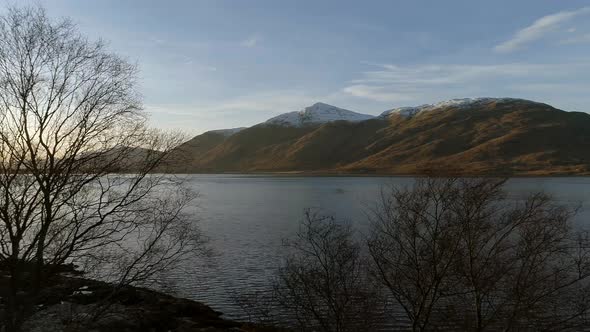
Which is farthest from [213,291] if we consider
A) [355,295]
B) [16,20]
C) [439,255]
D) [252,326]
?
[16,20]

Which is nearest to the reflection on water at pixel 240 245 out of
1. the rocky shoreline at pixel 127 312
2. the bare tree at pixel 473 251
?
the rocky shoreline at pixel 127 312

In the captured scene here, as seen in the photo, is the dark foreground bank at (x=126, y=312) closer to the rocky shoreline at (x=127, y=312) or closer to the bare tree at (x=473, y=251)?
the rocky shoreline at (x=127, y=312)

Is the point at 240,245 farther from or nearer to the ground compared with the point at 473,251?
nearer to the ground

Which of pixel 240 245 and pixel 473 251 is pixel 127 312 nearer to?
pixel 240 245

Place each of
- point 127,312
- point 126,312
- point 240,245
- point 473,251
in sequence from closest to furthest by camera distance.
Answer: point 473,251 → point 126,312 → point 127,312 → point 240,245

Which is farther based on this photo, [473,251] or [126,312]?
[126,312]

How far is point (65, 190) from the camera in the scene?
15211 millimetres

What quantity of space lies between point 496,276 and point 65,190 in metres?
18.0

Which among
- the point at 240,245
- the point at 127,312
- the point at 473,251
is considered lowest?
the point at 127,312

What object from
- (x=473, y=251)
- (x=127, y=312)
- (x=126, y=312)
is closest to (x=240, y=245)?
(x=127, y=312)

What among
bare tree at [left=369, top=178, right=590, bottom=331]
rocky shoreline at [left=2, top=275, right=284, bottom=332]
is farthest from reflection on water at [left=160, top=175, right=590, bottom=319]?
bare tree at [left=369, top=178, right=590, bottom=331]

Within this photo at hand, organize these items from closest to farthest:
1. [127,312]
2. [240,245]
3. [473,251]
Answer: [473,251], [127,312], [240,245]

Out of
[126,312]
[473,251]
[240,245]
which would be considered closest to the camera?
[473,251]

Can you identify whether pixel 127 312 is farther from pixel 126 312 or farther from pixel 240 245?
pixel 240 245
